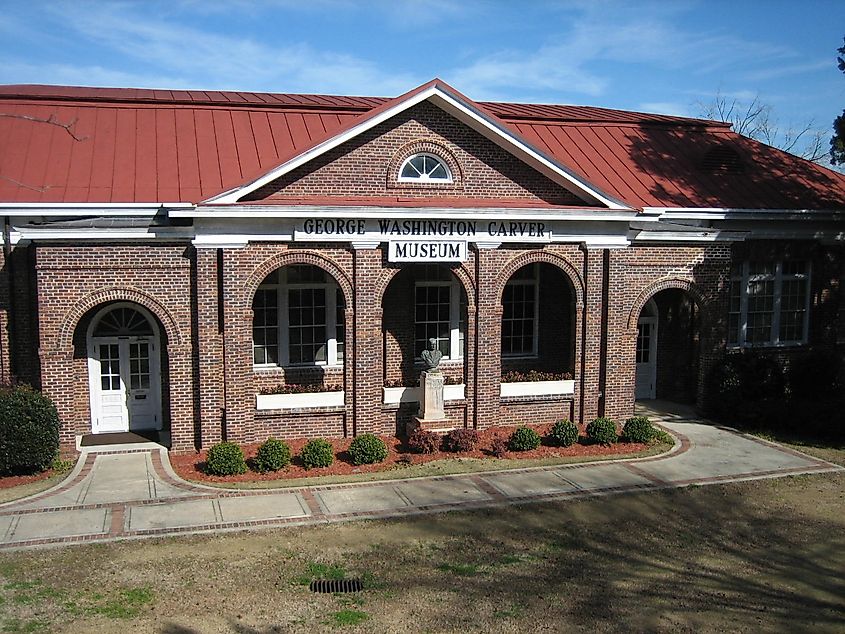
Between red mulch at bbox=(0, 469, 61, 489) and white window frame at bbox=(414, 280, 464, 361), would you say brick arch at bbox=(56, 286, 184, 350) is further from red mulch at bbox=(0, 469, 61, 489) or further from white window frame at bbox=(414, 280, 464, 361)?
white window frame at bbox=(414, 280, 464, 361)

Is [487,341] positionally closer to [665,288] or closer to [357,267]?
[357,267]

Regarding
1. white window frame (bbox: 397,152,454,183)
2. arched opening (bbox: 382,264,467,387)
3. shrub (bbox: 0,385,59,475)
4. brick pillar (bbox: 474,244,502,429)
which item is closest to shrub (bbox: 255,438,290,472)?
shrub (bbox: 0,385,59,475)

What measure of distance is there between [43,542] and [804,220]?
18.7m

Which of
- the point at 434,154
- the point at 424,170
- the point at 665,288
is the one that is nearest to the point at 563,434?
the point at 665,288

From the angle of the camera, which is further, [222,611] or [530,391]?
[530,391]

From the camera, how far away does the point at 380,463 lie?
49.6 feet

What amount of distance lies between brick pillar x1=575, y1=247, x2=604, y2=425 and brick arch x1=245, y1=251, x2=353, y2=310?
5469 mm

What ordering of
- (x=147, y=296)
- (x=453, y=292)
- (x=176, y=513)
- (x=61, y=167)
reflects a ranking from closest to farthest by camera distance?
(x=176, y=513) → (x=147, y=296) → (x=61, y=167) → (x=453, y=292)

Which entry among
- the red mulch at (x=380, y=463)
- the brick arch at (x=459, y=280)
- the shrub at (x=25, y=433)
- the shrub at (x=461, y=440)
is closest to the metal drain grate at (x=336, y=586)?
the red mulch at (x=380, y=463)

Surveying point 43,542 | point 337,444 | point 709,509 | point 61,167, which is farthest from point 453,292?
point 43,542

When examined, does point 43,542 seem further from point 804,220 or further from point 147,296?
point 804,220

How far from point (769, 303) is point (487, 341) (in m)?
8.51

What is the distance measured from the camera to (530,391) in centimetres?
1750

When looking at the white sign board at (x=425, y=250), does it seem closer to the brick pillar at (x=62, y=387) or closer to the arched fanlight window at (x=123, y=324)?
the arched fanlight window at (x=123, y=324)
